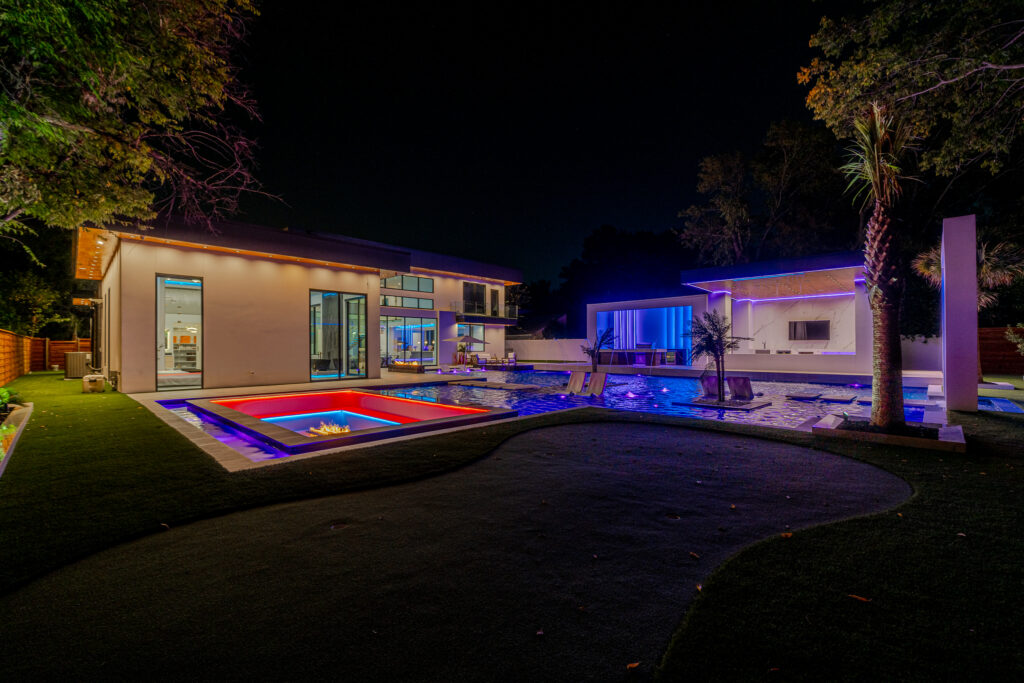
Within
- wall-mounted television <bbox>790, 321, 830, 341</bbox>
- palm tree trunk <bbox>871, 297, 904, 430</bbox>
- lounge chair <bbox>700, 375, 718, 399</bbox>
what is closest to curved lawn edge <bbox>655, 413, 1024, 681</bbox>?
palm tree trunk <bbox>871, 297, 904, 430</bbox>

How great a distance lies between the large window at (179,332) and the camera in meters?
10.9

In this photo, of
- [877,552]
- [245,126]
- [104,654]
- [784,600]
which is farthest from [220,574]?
[245,126]

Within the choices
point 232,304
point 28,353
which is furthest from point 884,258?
point 28,353

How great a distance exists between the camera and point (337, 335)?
1366cm

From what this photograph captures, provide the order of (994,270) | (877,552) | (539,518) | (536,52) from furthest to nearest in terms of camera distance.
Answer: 1. (536,52)
2. (994,270)
3. (539,518)
4. (877,552)

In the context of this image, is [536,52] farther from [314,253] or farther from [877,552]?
[877,552]

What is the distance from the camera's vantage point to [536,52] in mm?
13312

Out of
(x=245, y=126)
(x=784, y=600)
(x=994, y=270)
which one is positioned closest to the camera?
(x=784, y=600)

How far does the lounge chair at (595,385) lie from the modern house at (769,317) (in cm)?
385

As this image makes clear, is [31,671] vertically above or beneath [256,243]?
beneath

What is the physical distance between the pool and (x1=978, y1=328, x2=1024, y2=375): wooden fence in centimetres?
2017

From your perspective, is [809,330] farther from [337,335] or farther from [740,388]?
[337,335]

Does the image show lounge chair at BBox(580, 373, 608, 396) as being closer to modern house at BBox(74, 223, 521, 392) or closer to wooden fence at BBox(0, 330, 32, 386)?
modern house at BBox(74, 223, 521, 392)

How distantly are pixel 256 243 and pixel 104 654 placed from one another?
11113 millimetres
